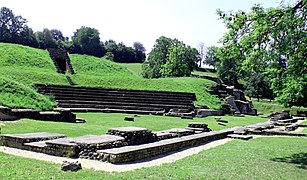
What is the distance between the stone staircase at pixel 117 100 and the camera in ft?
78.5

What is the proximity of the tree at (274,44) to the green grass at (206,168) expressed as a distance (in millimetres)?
2785

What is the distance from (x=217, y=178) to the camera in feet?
23.0

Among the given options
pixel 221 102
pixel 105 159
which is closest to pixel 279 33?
pixel 105 159

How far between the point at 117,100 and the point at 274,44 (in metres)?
17.6

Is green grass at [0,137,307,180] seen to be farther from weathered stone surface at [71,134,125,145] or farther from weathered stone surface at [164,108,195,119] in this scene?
weathered stone surface at [164,108,195,119]

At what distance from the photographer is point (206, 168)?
8.09 m

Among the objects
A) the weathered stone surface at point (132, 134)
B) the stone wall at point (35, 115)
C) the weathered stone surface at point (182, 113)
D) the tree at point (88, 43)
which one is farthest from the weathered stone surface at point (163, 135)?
the tree at point (88, 43)

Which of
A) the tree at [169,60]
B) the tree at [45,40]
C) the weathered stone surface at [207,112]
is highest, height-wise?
the tree at [45,40]

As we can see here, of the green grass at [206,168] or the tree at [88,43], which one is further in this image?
the tree at [88,43]

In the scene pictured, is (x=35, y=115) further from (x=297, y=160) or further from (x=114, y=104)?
(x=297, y=160)

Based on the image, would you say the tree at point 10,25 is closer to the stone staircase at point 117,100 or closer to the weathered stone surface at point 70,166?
the stone staircase at point 117,100

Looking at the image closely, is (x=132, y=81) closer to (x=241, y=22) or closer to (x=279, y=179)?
(x=241, y=22)

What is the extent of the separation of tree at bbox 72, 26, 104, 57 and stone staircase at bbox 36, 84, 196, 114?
62748 millimetres

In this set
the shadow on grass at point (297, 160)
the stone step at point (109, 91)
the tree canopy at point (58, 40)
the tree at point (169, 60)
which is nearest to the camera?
the shadow on grass at point (297, 160)
